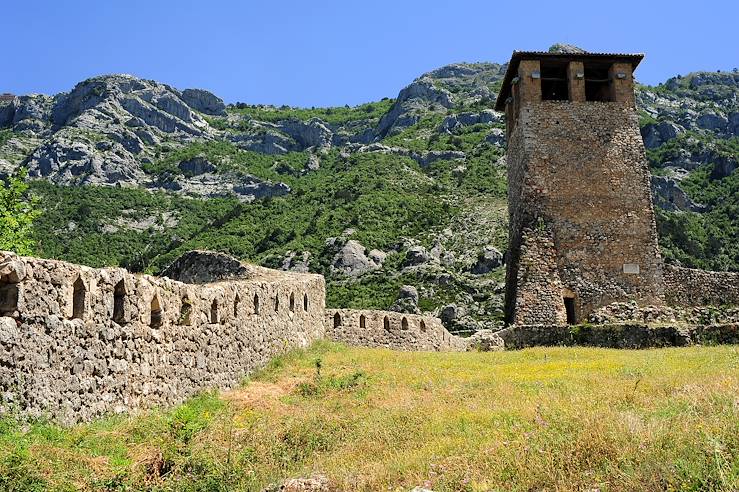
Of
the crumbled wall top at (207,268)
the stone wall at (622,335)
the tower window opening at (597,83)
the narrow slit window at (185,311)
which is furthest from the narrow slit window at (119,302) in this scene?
the tower window opening at (597,83)

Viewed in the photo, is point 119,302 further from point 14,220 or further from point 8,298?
point 14,220

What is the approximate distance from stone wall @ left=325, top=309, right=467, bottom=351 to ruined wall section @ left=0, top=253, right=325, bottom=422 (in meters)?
7.23

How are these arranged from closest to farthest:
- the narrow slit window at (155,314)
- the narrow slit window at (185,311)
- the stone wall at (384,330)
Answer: the narrow slit window at (155,314)
the narrow slit window at (185,311)
the stone wall at (384,330)

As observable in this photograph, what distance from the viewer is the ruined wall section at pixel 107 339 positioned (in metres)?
6.24

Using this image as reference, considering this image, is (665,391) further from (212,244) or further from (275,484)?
(212,244)

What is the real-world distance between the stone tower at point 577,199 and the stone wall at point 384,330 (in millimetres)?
2763

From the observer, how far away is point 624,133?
24250mm

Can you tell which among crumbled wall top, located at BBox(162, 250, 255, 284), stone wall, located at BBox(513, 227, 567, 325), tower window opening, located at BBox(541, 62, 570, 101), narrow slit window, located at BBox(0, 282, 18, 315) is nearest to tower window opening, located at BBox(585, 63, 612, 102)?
tower window opening, located at BBox(541, 62, 570, 101)

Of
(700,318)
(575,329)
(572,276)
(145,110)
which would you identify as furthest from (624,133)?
(145,110)

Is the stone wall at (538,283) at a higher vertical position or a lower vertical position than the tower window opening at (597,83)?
lower

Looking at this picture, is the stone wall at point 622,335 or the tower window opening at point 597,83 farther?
the tower window opening at point 597,83

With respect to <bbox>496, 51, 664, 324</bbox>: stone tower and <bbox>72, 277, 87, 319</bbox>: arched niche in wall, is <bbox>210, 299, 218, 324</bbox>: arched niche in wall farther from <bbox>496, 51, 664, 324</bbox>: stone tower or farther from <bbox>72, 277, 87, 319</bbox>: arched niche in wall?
<bbox>496, 51, 664, 324</bbox>: stone tower

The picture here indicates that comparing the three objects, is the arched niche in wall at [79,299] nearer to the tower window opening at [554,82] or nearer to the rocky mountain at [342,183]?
the rocky mountain at [342,183]

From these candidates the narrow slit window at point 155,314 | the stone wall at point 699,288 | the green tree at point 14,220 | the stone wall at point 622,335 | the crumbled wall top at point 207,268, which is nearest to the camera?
the narrow slit window at point 155,314
